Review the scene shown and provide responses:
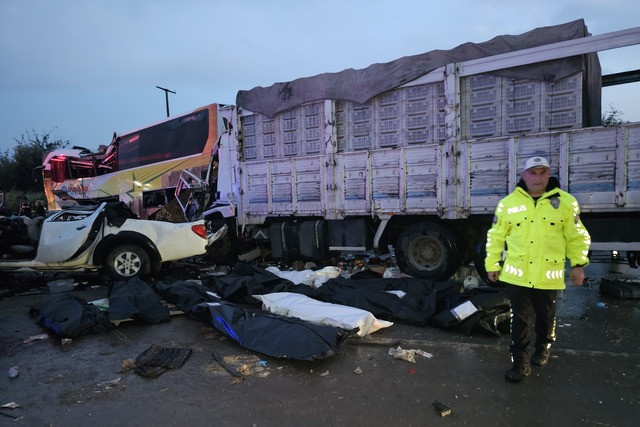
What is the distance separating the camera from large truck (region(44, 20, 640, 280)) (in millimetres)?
5148

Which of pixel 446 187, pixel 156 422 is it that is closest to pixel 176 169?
pixel 446 187

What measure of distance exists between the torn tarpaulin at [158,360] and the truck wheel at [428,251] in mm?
3658

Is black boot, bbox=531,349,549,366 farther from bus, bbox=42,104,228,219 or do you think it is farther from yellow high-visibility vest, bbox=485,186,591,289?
bus, bbox=42,104,228,219

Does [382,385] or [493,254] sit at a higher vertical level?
[493,254]

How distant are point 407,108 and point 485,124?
117 cm

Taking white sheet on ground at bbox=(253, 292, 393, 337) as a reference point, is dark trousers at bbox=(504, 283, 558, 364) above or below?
above

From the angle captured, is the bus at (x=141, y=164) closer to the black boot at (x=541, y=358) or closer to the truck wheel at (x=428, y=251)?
the truck wheel at (x=428, y=251)

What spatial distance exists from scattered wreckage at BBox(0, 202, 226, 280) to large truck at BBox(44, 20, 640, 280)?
54.9 inches

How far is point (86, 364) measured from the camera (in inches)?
142

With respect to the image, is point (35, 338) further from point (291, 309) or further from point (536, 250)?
point (536, 250)

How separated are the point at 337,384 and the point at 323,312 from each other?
1.17m

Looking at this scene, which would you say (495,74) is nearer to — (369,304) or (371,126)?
(371,126)

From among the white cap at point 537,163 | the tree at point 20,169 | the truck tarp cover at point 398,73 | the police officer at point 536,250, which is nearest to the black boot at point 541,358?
the police officer at point 536,250

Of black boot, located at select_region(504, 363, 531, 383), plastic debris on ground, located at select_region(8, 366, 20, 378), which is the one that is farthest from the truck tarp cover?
plastic debris on ground, located at select_region(8, 366, 20, 378)
